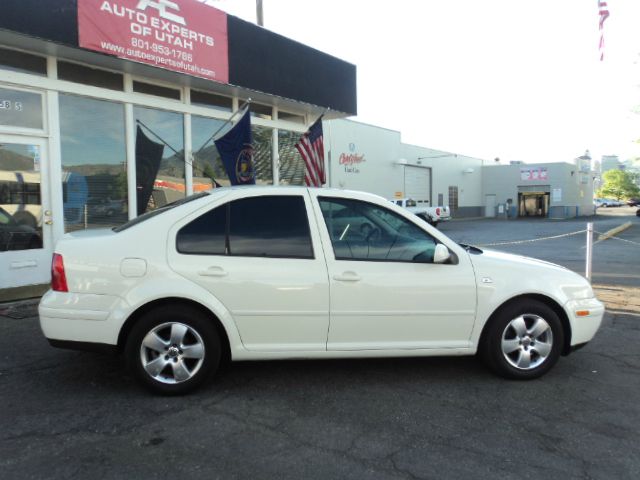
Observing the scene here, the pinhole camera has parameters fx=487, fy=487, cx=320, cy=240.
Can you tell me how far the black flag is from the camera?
8828 mm

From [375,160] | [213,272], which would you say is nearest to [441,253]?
[213,272]

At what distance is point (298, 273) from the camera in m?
3.80

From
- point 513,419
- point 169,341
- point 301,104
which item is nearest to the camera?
point 513,419

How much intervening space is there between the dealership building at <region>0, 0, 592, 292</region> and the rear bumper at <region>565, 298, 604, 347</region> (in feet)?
21.0

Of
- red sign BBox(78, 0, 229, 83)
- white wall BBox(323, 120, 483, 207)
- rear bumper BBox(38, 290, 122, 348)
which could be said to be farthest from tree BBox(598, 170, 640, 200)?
rear bumper BBox(38, 290, 122, 348)

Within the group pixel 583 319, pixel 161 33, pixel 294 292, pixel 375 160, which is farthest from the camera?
pixel 375 160

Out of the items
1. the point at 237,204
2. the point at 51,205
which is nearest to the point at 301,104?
the point at 51,205

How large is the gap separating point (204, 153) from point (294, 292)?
6.92m

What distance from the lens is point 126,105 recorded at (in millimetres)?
8547

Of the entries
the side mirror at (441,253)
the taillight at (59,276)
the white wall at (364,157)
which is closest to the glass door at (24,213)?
the taillight at (59,276)

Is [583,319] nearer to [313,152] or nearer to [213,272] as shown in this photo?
[213,272]

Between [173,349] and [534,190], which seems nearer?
[173,349]

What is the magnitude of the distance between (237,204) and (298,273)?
0.76 metres

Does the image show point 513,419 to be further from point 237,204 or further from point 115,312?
point 115,312
